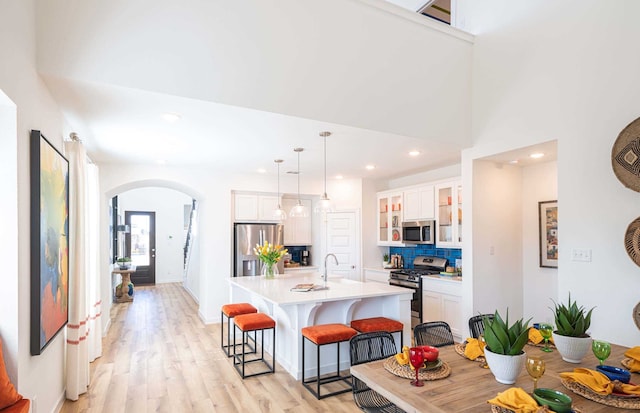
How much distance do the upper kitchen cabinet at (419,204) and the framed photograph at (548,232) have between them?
1598 mm

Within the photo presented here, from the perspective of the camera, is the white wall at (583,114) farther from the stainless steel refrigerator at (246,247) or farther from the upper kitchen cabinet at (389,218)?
the stainless steel refrigerator at (246,247)

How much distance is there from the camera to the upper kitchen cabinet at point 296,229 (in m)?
7.70

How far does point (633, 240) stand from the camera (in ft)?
9.71

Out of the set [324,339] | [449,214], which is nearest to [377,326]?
[324,339]

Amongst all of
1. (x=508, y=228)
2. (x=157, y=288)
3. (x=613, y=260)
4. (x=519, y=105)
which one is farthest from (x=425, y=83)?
(x=157, y=288)

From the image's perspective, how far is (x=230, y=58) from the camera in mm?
3188

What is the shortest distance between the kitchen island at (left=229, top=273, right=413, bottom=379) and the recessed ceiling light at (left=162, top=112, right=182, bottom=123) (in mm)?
1936

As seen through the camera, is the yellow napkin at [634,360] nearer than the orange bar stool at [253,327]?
Yes

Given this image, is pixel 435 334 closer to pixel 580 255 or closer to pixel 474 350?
pixel 474 350

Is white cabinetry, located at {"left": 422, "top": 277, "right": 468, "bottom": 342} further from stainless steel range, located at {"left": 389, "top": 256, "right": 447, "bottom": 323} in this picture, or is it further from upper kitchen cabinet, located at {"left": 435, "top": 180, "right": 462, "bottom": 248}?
upper kitchen cabinet, located at {"left": 435, "top": 180, "right": 462, "bottom": 248}

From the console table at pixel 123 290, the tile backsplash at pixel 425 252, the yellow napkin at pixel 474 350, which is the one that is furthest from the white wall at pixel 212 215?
the yellow napkin at pixel 474 350

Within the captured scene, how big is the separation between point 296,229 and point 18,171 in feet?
18.8

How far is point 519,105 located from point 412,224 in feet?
9.13

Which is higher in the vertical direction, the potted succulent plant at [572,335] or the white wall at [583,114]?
the white wall at [583,114]
